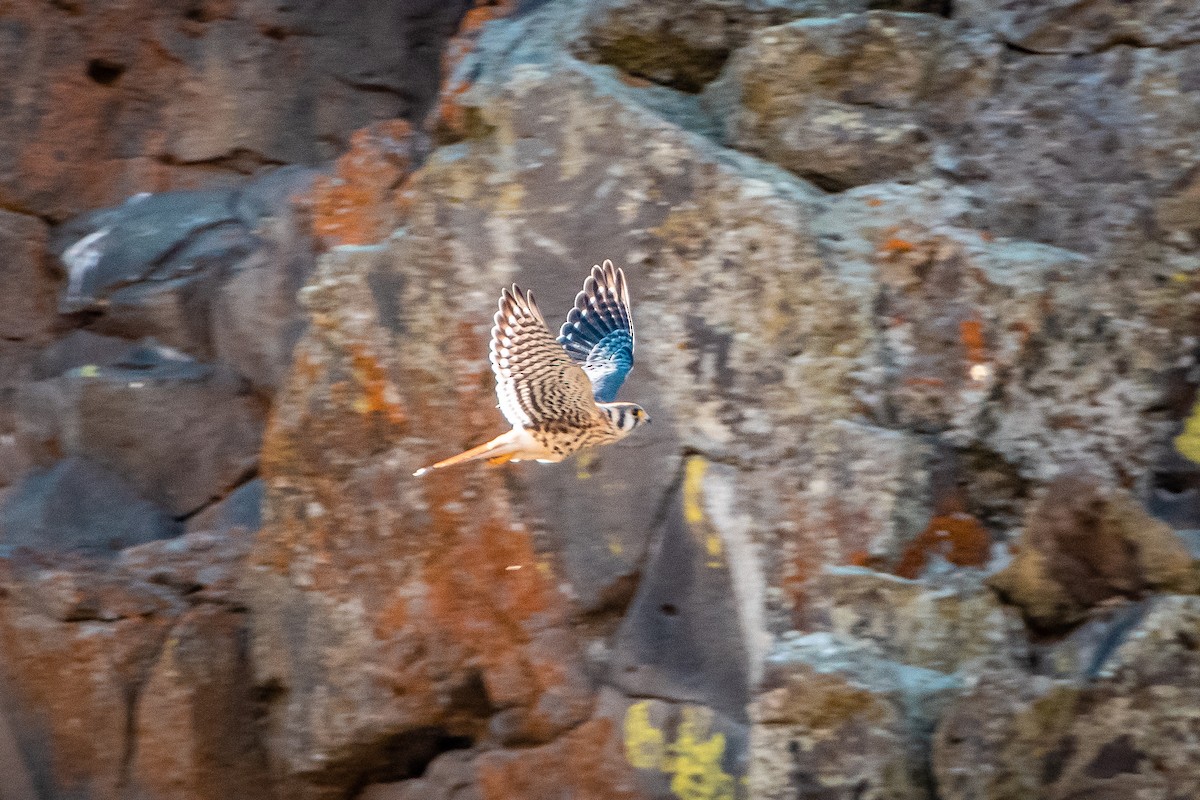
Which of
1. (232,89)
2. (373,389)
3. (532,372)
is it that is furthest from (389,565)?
(232,89)

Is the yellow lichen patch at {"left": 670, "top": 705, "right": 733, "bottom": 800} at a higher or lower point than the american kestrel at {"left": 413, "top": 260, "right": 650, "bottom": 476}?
lower

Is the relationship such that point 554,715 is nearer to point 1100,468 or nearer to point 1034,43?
point 1100,468

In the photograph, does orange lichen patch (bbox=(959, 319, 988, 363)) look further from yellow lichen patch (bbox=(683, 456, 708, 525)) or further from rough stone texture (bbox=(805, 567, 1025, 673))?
yellow lichen patch (bbox=(683, 456, 708, 525))

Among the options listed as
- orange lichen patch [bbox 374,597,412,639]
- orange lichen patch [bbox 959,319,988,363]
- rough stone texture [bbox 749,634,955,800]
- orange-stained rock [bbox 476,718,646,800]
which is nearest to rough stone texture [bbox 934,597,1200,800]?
rough stone texture [bbox 749,634,955,800]

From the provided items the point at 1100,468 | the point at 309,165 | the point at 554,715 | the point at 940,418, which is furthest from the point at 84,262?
the point at 1100,468

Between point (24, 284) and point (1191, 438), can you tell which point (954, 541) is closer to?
point (1191, 438)

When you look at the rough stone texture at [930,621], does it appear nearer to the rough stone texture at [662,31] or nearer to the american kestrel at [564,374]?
the american kestrel at [564,374]
